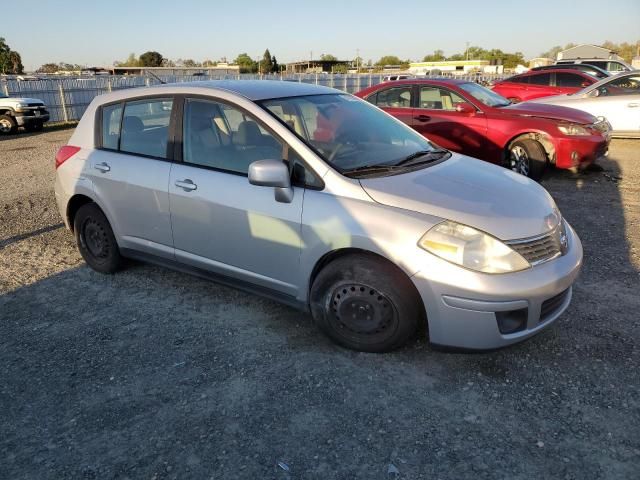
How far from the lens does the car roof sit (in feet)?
12.4

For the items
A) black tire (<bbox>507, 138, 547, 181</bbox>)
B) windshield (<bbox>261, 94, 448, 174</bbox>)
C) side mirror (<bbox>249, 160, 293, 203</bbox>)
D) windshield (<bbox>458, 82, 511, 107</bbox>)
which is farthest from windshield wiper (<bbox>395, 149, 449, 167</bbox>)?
windshield (<bbox>458, 82, 511, 107</bbox>)

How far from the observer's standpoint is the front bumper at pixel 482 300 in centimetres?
282

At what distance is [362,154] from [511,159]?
16.9ft

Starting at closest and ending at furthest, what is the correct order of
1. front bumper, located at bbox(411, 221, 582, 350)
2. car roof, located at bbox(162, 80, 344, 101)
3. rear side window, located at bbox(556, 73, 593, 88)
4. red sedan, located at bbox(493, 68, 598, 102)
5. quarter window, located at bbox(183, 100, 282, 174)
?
front bumper, located at bbox(411, 221, 582, 350) < quarter window, located at bbox(183, 100, 282, 174) < car roof, located at bbox(162, 80, 344, 101) < red sedan, located at bbox(493, 68, 598, 102) < rear side window, located at bbox(556, 73, 593, 88)

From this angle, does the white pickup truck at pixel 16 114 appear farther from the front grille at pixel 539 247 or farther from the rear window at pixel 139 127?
the front grille at pixel 539 247

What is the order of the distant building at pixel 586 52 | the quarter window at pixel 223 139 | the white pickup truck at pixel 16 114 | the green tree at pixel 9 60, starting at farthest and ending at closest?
1. the green tree at pixel 9 60
2. the distant building at pixel 586 52
3. the white pickup truck at pixel 16 114
4. the quarter window at pixel 223 139

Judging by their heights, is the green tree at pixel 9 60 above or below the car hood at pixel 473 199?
above

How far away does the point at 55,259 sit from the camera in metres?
5.13

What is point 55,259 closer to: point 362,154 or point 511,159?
point 362,154

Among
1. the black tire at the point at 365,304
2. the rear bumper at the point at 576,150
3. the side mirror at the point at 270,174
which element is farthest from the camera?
the rear bumper at the point at 576,150

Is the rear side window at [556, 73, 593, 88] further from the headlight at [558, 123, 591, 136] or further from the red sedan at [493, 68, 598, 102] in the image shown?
the headlight at [558, 123, 591, 136]

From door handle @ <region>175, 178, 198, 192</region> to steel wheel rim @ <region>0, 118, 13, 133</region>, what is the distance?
15.8 meters

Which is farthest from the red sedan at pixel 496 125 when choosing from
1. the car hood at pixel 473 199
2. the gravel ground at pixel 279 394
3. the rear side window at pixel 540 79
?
the rear side window at pixel 540 79

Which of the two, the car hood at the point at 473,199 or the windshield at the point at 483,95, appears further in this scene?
the windshield at the point at 483,95
